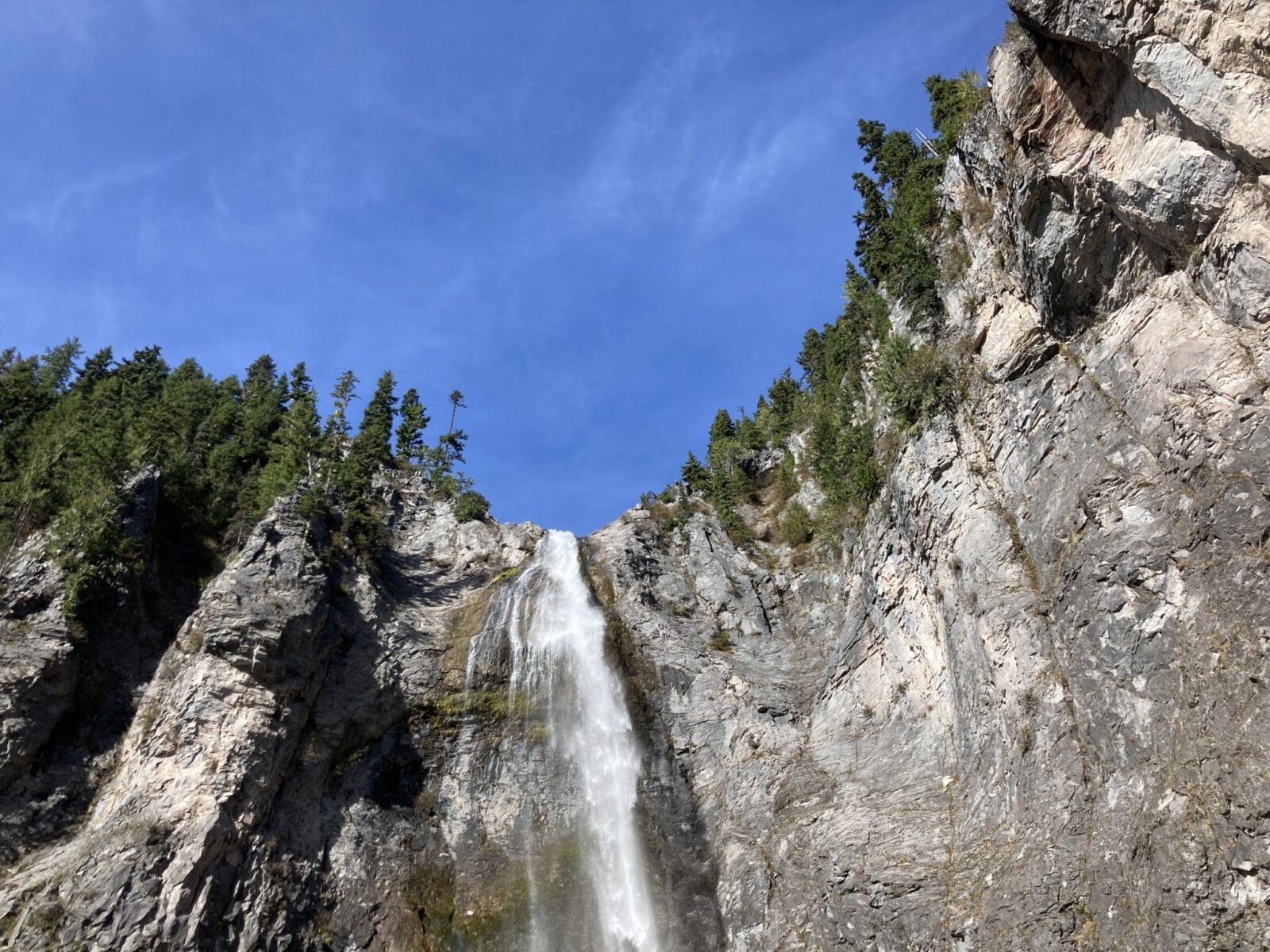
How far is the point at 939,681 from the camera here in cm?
2045

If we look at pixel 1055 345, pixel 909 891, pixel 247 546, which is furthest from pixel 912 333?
pixel 247 546

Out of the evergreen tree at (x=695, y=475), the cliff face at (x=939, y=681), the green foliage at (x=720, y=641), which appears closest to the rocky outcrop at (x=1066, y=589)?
the cliff face at (x=939, y=681)

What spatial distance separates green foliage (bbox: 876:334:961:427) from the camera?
75.3ft

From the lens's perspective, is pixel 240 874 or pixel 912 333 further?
pixel 912 333

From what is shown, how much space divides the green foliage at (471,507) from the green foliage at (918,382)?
73.3 feet

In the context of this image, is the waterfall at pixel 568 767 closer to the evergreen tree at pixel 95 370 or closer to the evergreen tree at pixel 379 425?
the evergreen tree at pixel 379 425

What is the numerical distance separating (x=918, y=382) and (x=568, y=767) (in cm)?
1607

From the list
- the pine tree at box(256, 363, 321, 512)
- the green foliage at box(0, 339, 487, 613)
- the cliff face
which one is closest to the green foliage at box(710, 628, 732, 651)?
the cliff face

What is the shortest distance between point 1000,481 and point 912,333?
8.18 metres

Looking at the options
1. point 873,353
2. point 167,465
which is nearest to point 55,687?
point 167,465

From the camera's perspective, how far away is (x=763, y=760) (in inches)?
934

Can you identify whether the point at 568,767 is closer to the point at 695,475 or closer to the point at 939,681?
the point at 939,681

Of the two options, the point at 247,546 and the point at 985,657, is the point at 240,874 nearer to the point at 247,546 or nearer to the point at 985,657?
the point at 247,546

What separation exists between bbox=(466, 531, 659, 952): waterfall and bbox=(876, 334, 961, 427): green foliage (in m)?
13.3
